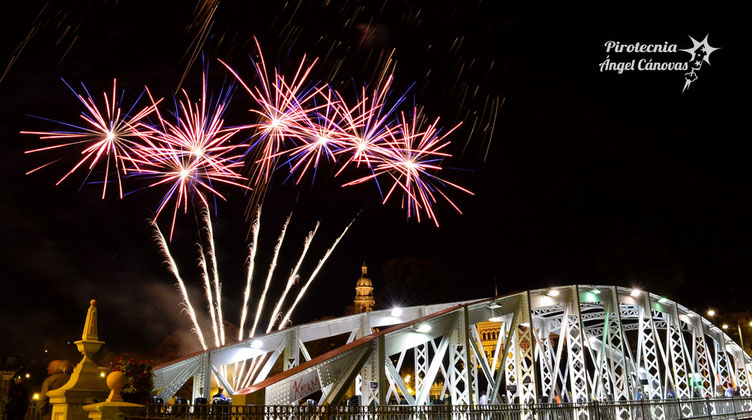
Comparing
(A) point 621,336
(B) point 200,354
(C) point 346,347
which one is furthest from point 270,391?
(A) point 621,336

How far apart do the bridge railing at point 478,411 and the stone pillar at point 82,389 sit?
49.6 inches

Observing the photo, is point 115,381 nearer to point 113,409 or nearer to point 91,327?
point 113,409

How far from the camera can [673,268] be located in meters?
69.7

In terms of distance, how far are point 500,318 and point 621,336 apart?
5351mm

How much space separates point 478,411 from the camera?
15.0m

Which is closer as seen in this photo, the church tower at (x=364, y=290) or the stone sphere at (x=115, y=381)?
the stone sphere at (x=115, y=381)

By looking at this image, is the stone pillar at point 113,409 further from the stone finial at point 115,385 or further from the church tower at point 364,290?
the church tower at point 364,290

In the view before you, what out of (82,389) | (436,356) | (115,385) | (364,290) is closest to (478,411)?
(436,356)

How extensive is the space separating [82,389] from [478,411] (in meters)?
8.89

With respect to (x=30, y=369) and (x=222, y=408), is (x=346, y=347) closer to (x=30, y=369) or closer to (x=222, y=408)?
(x=222, y=408)

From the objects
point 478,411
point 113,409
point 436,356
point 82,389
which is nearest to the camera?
point 113,409

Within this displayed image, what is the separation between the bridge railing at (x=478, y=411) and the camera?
10508 mm

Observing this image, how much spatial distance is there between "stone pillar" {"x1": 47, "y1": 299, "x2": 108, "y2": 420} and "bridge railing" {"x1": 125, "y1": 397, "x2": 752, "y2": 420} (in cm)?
126

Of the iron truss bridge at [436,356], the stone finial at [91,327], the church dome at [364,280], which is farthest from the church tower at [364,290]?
the stone finial at [91,327]
